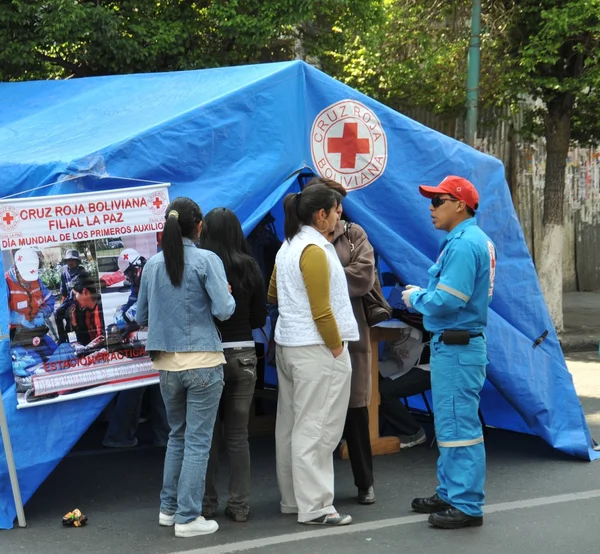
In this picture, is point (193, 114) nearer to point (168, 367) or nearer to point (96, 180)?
point (96, 180)

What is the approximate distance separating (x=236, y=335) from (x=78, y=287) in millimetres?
929

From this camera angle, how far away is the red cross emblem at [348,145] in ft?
19.6

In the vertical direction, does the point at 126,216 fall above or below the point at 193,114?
below

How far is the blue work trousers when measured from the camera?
4.93 metres

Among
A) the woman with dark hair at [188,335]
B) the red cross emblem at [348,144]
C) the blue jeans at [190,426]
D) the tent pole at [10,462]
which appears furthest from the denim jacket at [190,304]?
the red cross emblem at [348,144]

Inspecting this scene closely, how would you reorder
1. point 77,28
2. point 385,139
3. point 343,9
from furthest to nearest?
1. point 343,9
2. point 77,28
3. point 385,139

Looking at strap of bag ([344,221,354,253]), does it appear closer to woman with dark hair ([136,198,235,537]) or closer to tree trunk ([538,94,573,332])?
woman with dark hair ([136,198,235,537])

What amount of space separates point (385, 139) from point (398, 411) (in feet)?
6.40

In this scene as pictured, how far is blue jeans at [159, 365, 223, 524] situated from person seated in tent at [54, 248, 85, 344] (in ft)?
2.30

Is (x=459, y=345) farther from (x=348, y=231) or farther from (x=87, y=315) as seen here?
(x=87, y=315)

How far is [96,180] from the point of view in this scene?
17.2ft

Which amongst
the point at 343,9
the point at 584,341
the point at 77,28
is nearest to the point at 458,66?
the point at 343,9

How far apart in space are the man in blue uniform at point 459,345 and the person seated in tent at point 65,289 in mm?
1793

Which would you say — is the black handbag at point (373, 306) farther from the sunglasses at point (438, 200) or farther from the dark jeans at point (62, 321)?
the dark jeans at point (62, 321)
